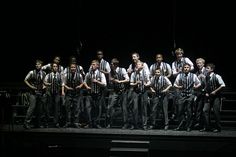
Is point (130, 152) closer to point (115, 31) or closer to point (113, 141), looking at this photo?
point (113, 141)

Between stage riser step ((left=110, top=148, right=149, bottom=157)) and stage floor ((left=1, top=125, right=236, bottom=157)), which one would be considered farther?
stage floor ((left=1, top=125, right=236, bottom=157))

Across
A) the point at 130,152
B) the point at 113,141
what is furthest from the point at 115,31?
the point at 130,152

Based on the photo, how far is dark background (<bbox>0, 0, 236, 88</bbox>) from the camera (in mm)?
15039

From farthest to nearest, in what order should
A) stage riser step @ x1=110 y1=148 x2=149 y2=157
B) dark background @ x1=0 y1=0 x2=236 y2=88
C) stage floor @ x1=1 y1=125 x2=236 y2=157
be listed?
dark background @ x1=0 y1=0 x2=236 y2=88 < stage floor @ x1=1 y1=125 x2=236 y2=157 < stage riser step @ x1=110 y1=148 x2=149 y2=157

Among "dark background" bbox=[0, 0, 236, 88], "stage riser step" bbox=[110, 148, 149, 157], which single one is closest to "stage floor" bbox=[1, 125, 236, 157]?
"stage riser step" bbox=[110, 148, 149, 157]

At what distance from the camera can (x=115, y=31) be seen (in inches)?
614

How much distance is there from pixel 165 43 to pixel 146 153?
5896 mm

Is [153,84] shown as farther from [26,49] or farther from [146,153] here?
[26,49]

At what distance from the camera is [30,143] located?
11125 mm

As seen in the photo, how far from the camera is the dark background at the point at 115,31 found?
1504cm

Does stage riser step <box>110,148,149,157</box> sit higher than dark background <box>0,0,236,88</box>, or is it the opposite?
dark background <box>0,0,236,88</box>

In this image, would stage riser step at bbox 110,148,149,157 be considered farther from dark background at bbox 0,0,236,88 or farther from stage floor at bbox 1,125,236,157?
dark background at bbox 0,0,236,88

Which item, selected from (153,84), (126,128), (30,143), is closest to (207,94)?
(153,84)

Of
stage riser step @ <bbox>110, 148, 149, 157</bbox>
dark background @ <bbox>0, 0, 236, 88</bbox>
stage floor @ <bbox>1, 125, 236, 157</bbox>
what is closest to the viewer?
stage riser step @ <bbox>110, 148, 149, 157</bbox>
